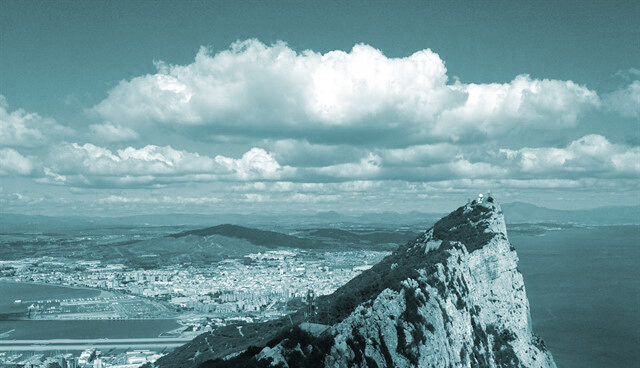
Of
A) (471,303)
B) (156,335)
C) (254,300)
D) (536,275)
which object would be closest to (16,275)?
(254,300)

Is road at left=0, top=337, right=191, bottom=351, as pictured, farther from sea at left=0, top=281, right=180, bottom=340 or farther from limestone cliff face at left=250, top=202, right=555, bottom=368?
limestone cliff face at left=250, top=202, right=555, bottom=368

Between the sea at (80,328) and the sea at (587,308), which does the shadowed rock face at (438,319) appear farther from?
the sea at (80,328)

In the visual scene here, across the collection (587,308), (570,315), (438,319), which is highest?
(438,319)

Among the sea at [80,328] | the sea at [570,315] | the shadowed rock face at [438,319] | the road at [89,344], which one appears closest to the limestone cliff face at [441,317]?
the shadowed rock face at [438,319]

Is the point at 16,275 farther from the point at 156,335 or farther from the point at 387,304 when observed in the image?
the point at 387,304

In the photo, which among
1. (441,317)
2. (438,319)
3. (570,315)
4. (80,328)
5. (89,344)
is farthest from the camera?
(80,328)

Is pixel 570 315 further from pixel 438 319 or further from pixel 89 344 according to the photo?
pixel 89 344

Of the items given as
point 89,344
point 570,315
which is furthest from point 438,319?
point 89,344
